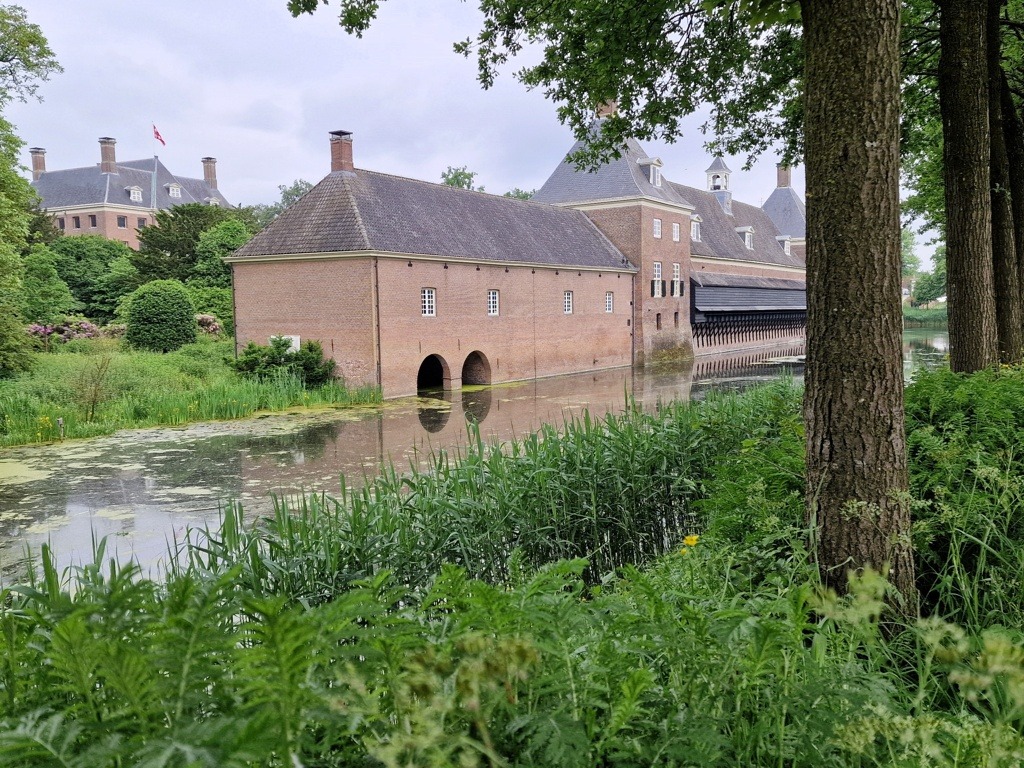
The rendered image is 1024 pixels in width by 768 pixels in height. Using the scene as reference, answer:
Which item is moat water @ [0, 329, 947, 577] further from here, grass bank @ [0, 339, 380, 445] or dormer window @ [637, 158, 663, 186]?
dormer window @ [637, 158, 663, 186]

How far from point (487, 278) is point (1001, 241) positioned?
63.5 ft

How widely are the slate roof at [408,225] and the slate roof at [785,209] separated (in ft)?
104

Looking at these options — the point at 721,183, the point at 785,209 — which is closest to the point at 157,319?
the point at 721,183

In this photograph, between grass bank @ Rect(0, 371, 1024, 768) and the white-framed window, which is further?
the white-framed window

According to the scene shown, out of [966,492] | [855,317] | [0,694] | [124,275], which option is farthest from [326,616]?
[124,275]

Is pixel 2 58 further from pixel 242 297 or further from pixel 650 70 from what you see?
pixel 650 70

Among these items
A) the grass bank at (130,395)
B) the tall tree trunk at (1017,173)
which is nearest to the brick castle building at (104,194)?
the grass bank at (130,395)

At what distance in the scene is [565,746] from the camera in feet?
4.53

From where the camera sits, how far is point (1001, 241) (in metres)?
8.91

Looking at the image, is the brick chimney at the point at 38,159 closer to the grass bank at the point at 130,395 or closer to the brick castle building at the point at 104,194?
the brick castle building at the point at 104,194

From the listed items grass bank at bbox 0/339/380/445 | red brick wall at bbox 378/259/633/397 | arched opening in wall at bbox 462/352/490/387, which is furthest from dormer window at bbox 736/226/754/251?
grass bank at bbox 0/339/380/445

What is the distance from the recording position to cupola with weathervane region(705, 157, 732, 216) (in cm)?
5162

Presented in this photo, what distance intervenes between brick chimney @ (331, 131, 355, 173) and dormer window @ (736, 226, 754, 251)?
31.9 metres

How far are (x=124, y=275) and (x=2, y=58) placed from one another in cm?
1412
